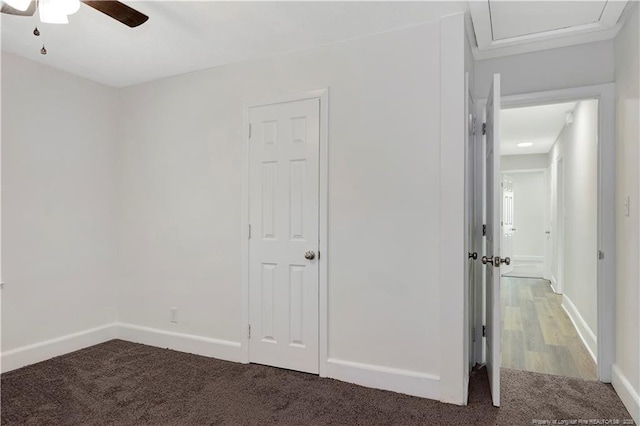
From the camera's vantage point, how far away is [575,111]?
14.7 feet

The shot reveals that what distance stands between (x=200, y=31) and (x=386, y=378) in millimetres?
2651

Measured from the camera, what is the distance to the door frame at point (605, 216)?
2.61 m

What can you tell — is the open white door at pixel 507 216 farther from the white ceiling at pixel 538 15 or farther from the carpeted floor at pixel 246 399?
the white ceiling at pixel 538 15

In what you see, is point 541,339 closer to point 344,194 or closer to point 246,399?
point 344,194

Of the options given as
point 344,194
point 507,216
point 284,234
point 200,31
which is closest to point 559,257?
point 507,216

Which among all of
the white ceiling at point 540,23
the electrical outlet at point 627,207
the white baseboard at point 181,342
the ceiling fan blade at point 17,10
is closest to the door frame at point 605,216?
the electrical outlet at point 627,207

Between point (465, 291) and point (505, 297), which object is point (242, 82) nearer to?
point (465, 291)

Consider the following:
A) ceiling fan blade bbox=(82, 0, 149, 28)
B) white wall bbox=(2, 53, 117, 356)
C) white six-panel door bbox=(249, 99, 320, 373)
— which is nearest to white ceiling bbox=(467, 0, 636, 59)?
white six-panel door bbox=(249, 99, 320, 373)

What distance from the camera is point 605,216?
263 cm

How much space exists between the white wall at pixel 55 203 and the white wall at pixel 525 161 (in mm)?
7239

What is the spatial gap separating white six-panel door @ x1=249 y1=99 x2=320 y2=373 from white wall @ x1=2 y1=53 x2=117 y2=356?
1624 mm

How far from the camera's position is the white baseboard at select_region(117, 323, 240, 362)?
310 cm

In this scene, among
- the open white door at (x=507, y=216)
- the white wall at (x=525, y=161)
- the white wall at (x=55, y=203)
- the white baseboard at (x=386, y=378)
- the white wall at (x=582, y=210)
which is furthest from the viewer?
the open white door at (x=507, y=216)

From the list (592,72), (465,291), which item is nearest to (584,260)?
(592,72)
